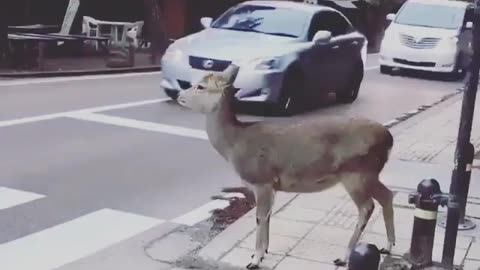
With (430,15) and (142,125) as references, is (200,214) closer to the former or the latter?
(142,125)

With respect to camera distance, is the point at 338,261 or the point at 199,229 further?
the point at 199,229

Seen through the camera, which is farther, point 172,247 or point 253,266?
point 172,247

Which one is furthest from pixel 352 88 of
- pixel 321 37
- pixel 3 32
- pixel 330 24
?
pixel 3 32

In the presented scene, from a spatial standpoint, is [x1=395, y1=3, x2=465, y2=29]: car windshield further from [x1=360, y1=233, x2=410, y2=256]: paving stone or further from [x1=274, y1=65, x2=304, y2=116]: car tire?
[x1=360, y1=233, x2=410, y2=256]: paving stone

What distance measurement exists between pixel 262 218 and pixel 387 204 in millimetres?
978

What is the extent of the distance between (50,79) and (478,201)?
10345 millimetres

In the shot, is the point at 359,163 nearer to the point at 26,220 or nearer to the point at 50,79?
the point at 26,220

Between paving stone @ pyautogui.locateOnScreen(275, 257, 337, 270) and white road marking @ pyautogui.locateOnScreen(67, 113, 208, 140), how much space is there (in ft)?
16.4

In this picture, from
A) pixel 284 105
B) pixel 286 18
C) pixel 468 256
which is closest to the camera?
pixel 468 256

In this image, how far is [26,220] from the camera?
661cm

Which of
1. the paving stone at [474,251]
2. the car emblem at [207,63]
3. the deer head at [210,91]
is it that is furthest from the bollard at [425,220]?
the car emblem at [207,63]

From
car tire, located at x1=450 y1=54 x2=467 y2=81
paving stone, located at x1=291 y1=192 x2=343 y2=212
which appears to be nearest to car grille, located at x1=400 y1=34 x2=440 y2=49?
car tire, located at x1=450 y1=54 x2=467 y2=81

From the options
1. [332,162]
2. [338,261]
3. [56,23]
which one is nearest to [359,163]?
[332,162]

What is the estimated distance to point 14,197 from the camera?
7230 millimetres
